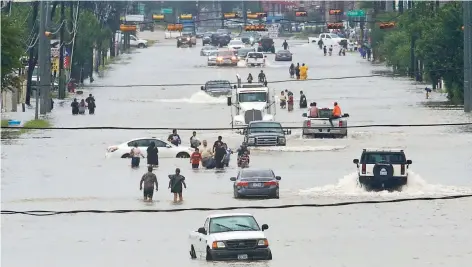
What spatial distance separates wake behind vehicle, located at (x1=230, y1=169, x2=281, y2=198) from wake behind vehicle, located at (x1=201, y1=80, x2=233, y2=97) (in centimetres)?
5221

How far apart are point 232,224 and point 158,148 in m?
29.8

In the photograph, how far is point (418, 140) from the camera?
74.3m

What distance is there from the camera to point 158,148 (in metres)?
66.4

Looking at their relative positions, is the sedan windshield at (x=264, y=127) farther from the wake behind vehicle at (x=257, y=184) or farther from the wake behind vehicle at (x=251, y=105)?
the wake behind vehicle at (x=257, y=184)

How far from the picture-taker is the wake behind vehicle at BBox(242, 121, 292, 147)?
70.8 metres

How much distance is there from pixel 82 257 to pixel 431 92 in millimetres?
66576

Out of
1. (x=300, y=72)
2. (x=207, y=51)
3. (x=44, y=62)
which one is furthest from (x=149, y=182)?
(x=207, y=51)

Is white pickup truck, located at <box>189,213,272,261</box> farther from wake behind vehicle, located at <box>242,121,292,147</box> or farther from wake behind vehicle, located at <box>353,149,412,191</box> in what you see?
wake behind vehicle, located at <box>242,121,292,147</box>

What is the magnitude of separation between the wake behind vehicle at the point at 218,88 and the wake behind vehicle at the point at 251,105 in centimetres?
2067

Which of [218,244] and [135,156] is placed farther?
[135,156]

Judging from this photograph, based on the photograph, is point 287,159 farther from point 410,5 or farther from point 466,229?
point 410,5

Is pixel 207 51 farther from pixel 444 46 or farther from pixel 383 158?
pixel 383 158

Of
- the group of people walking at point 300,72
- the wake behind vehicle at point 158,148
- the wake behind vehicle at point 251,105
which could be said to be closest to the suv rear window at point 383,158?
the wake behind vehicle at point 158,148

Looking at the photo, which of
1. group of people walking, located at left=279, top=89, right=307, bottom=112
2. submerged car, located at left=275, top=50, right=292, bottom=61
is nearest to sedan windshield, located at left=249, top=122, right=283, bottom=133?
group of people walking, located at left=279, top=89, right=307, bottom=112
